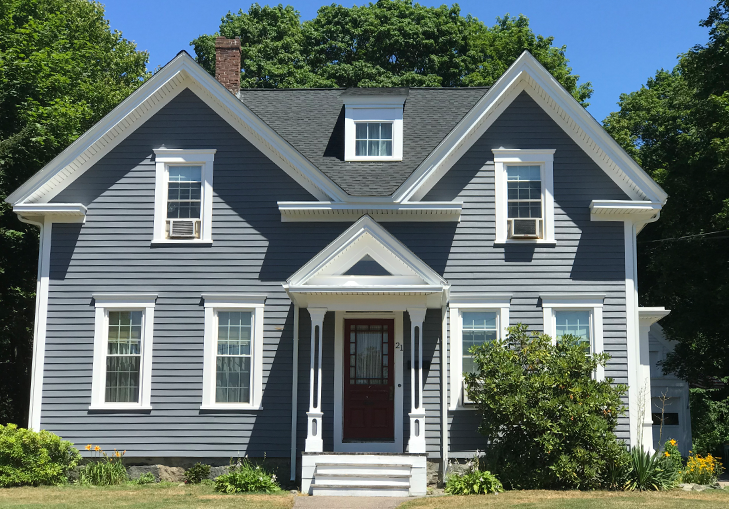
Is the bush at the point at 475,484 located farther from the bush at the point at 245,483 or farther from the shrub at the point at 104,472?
the shrub at the point at 104,472

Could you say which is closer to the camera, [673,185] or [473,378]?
[473,378]

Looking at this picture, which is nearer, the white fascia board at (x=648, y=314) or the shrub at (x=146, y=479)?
the shrub at (x=146, y=479)

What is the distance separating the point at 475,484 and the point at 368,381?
310cm

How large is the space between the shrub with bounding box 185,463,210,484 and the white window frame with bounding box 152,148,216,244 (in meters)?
4.47

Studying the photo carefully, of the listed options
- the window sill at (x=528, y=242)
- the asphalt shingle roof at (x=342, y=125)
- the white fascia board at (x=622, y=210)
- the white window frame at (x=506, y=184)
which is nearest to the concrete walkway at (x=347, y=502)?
the window sill at (x=528, y=242)

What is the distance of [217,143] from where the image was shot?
16047 millimetres

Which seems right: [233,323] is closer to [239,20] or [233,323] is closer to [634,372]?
[634,372]

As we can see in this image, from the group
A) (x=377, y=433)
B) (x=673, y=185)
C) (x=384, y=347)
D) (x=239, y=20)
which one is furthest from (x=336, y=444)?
(x=239, y=20)

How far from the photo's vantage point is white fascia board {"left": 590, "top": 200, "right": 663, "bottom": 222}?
1530cm

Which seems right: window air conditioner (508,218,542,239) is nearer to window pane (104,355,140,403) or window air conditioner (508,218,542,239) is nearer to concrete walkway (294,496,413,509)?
concrete walkway (294,496,413,509)

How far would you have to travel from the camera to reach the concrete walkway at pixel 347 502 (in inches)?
479

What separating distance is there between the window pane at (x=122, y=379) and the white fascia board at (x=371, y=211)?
164 inches

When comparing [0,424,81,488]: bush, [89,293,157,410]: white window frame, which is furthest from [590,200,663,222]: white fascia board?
[0,424,81,488]: bush

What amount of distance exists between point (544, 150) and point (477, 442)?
19.7 feet
